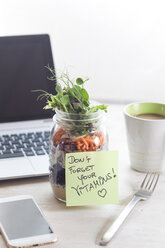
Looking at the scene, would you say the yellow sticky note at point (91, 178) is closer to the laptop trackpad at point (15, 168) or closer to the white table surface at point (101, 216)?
the white table surface at point (101, 216)

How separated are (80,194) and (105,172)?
2.3 inches

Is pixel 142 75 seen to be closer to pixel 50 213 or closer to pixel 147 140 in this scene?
pixel 147 140

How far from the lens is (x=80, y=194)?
0.73m

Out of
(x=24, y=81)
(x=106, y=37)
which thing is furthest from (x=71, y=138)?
(x=106, y=37)

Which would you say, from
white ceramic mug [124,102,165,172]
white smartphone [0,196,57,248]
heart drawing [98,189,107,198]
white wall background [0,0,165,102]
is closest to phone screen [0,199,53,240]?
A: white smartphone [0,196,57,248]

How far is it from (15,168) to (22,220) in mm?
180

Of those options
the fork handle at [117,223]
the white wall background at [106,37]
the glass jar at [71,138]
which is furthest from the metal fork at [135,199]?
the white wall background at [106,37]

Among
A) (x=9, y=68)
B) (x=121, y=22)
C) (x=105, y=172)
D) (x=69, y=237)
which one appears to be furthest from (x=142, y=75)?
(x=69, y=237)

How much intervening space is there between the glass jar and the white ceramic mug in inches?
4.8

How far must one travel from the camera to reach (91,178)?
728 millimetres

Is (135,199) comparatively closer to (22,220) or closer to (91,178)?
(91,178)

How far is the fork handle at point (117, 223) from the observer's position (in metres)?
0.64

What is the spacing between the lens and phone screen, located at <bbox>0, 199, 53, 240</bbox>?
0.64 meters

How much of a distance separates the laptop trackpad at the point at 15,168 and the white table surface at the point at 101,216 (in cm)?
2
